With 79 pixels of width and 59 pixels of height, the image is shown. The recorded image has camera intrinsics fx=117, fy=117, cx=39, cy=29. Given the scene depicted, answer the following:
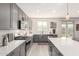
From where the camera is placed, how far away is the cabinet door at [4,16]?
123 inches

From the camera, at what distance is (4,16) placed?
319cm

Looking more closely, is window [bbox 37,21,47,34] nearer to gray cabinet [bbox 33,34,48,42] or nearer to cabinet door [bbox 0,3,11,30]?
gray cabinet [bbox 33,34,48,42]

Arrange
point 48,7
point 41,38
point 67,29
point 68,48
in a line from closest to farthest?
1. point 68,48
2. point 48,7
3. point 41,38
4. point 67,29

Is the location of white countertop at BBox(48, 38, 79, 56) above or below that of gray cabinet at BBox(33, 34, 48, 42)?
above

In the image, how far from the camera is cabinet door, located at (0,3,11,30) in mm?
3121

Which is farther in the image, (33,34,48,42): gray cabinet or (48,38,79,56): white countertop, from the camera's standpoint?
(33,34,48,42): gray cabinet

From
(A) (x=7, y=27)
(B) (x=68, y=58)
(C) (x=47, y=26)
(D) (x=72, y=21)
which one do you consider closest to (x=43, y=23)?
(C) (x=47, y=26)

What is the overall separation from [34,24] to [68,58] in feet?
30.6

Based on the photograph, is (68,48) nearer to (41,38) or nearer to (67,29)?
(41,38)

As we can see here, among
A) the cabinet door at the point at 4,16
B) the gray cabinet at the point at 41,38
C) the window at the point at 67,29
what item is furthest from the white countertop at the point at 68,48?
the window at the point at 67,29

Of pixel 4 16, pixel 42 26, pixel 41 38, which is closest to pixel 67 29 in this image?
pixel 42 26

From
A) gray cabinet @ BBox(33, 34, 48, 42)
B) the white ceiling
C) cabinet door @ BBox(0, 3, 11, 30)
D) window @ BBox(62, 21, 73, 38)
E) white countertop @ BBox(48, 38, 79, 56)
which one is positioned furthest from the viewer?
window @ BBox(62, 21, 73, 38)

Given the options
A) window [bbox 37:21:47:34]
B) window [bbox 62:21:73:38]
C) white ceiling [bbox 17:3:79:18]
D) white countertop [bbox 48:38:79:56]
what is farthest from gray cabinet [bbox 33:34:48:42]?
white countertop [bbox 48:38:79:56]

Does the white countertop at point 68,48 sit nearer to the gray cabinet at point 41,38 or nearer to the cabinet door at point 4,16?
the cabinet door at point 4,16
